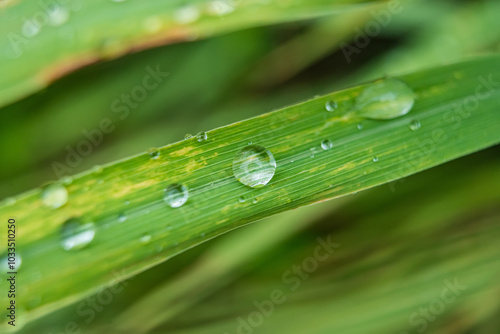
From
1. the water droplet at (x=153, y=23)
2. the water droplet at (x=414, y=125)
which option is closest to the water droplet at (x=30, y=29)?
the water droplet at (x=153, y=23)

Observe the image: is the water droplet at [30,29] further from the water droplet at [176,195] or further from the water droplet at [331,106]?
the water droplet at [331,106]

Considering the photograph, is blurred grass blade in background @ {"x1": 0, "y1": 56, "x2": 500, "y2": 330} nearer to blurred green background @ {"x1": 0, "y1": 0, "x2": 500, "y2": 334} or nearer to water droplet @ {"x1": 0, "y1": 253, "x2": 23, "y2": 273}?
water droplet @ {"x1": 0, "y1": 253, "x2": 23, "y2": 273}

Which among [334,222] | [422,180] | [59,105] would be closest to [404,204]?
[422,180]

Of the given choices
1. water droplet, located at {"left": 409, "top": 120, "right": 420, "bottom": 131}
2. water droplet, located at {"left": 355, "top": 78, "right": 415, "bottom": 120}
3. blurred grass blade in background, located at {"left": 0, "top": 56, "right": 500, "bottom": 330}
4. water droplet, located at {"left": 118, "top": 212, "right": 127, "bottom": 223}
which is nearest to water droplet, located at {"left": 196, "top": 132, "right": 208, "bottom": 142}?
blurred grass blade in background, located at {"left": 0, "top": 56, "right": 500, "bottom": 330}

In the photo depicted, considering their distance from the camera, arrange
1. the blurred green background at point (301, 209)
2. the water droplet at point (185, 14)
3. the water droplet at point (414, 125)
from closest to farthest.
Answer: the water droplet at point (414, 125) → the water droplet at point (185, 14) → the blurred green background at point (301, 209)

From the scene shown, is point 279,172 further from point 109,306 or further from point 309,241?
point 109,306

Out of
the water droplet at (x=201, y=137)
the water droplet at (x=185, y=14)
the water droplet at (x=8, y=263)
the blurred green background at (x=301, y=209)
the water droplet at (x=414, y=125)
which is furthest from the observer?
the blurred green background at (x=301, y=209)

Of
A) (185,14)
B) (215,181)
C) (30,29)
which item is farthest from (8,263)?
(185,14)
